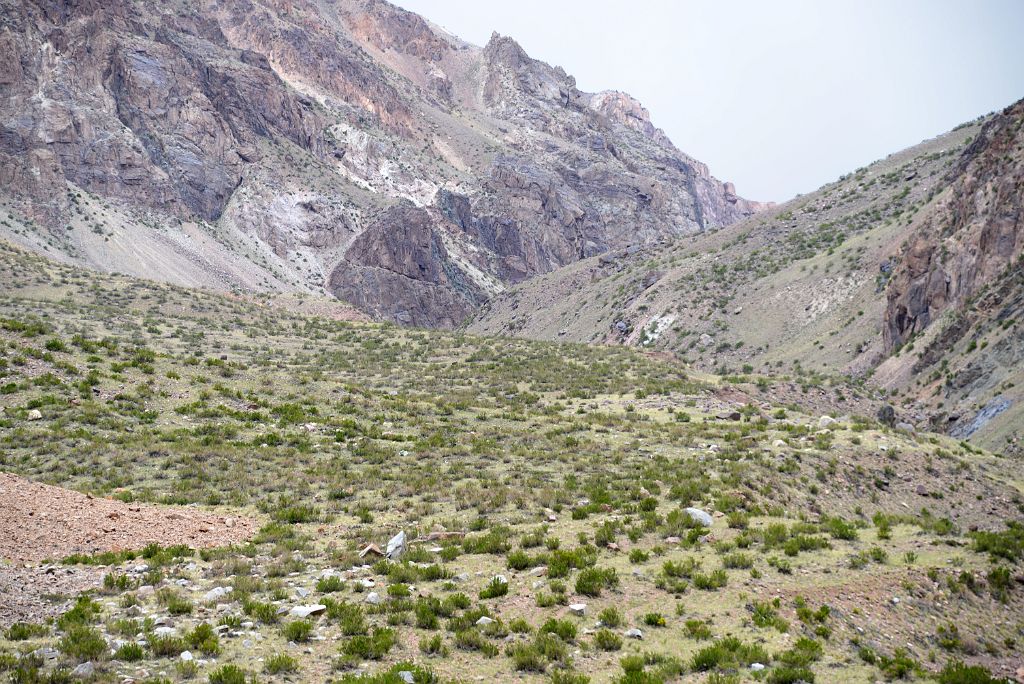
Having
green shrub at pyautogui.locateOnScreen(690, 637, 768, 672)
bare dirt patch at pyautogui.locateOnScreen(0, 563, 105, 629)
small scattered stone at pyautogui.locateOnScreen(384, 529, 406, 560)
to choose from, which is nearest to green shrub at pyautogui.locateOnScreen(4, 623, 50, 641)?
bare dirt patch at pyautogui.locateOnScreen(0, 563, 105, 629)

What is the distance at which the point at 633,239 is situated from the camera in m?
156

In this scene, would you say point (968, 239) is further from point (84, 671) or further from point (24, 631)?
point (24, 631)

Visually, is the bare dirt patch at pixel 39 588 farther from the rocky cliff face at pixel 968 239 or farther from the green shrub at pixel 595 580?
the rocky cliff face at pixel 968 239

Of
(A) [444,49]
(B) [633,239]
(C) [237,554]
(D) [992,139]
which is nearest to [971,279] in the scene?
(D) [992,139]

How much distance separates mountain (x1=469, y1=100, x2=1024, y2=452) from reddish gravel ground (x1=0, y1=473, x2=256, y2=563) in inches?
1003

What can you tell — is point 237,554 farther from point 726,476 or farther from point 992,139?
point 992,139

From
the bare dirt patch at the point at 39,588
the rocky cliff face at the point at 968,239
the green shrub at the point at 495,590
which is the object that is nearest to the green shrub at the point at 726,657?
the green shrub at the point at 495,590

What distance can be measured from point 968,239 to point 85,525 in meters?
45.1

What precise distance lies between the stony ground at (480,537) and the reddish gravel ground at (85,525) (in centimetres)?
8

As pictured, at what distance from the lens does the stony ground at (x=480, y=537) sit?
30.5ft

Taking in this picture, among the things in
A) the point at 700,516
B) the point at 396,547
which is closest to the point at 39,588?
the point at 396,547

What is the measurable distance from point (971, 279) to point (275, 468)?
38193 mm

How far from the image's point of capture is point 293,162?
379 ft

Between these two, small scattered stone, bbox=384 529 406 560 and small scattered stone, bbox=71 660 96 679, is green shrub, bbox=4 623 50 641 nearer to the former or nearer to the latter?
small scattered stone, bbox=71 660 96 679
